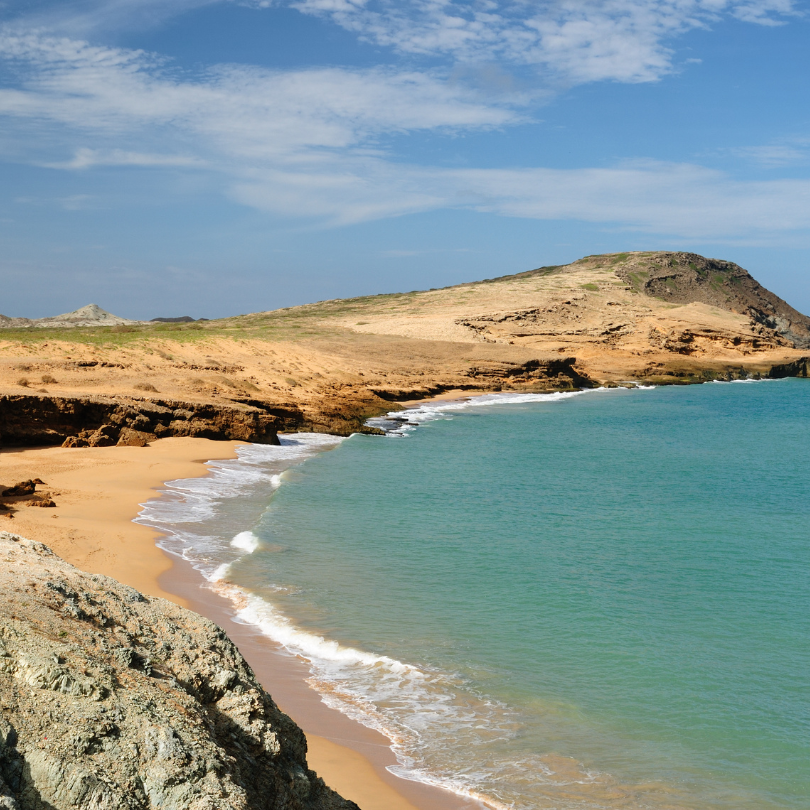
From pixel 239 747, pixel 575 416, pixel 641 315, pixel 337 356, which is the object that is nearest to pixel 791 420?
pixel 575 416

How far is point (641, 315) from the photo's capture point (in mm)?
65000

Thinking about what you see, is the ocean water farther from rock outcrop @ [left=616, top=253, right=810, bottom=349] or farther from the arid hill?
rock outcrop @ [left=616, top=253, right=810, bottom=349]

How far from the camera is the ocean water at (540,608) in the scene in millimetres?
6879

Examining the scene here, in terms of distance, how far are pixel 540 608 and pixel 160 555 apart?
17.7 feet

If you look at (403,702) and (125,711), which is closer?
(125,711)

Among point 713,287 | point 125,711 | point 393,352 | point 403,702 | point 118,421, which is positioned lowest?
point 403,702

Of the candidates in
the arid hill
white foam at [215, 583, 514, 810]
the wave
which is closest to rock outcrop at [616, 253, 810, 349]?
the arid hill

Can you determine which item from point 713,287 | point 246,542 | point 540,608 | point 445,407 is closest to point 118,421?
point 246,542

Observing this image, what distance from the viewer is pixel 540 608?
1045 cm

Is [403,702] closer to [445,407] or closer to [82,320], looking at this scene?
[445,407]

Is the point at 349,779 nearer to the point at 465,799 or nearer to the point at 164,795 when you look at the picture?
the point at 465,799

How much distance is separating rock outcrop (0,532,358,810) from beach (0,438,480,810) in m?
2.26

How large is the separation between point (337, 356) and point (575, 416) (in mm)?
13407

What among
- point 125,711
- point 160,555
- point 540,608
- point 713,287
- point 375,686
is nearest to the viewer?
point 125,711
